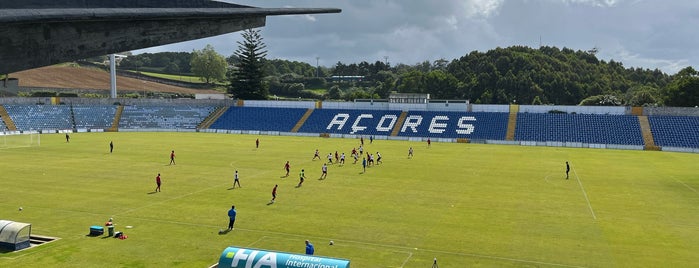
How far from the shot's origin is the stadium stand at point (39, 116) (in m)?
80.1

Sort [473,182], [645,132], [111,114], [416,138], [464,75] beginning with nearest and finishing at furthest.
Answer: [473,182]
[645,132]
[416,138]
[111,114]
[464,75]

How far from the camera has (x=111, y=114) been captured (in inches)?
3580

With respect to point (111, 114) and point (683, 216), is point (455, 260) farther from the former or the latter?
point (111, 114)

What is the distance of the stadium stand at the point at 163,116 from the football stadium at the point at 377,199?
18.0 metres

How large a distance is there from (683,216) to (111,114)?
286ft

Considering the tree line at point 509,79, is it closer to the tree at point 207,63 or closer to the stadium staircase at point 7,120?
the tree at point 207,63

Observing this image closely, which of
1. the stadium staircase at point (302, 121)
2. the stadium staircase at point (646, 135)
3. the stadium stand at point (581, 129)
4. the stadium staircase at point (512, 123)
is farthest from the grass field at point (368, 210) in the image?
the stadium staircase at point (302, 121)

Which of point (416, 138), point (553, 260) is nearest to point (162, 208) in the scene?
point (553, 260)

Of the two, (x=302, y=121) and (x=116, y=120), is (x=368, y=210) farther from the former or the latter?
(x=116, y=120)

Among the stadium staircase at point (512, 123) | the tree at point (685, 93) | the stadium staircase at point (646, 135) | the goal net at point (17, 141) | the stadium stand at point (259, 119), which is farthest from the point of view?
the tree at point (685, 93)

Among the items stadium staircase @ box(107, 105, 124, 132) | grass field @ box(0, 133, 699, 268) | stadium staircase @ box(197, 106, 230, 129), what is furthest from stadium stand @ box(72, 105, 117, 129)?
grass field @ box(0, 133, 699, 268)

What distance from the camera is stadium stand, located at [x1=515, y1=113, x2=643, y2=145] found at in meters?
70.2

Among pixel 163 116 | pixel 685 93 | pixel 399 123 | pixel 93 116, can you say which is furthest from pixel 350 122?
pixel 685 93

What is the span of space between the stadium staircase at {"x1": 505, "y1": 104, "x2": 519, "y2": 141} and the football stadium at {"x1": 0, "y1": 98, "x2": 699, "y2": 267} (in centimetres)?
30
